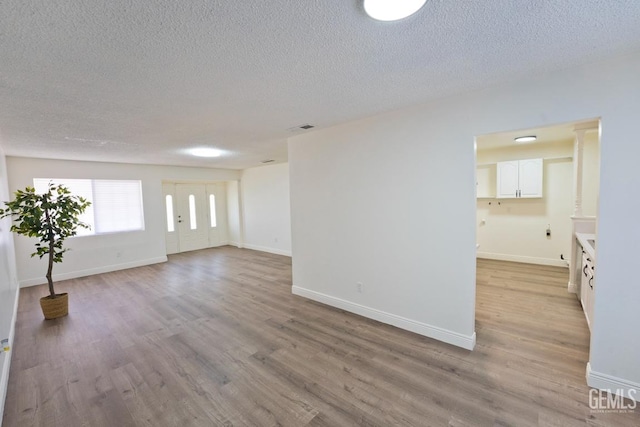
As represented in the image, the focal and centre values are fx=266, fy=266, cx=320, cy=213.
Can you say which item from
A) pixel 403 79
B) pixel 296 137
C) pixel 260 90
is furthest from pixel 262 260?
pixel 403 79

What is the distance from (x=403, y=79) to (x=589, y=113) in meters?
1.36

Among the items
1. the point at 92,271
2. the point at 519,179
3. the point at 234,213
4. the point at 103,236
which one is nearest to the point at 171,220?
the point at 234,213

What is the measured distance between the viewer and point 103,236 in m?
5.81

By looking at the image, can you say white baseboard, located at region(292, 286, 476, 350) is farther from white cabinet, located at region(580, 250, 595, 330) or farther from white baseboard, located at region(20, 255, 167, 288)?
white baseboard, located at region(20, 255, 167, 288)

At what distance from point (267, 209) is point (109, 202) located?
3583 millimetres

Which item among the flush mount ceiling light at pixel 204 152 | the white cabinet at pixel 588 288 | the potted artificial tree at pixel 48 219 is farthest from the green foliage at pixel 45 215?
the white cabinet at pixel 588 288

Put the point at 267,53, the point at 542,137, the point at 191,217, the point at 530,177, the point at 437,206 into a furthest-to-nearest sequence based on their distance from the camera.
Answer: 1. the point at 191,217
2. the point at 530,177
3. the point at 542,137
4. the point at 437,206
5. the point at 267,53

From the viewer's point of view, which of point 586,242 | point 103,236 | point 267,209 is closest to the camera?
point 586,242

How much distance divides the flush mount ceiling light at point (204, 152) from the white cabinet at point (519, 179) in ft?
18.5

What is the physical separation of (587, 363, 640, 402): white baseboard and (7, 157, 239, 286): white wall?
7.62 meters

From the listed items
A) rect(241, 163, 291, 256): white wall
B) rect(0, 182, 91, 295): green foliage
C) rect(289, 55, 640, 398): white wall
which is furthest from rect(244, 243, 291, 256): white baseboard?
rect(0, 182, 91, 295): green foliage

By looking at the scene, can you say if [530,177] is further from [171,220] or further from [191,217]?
[171,220]

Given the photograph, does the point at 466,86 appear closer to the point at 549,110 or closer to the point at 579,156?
the point at 549,110

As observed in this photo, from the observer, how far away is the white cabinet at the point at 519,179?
5141 mm
